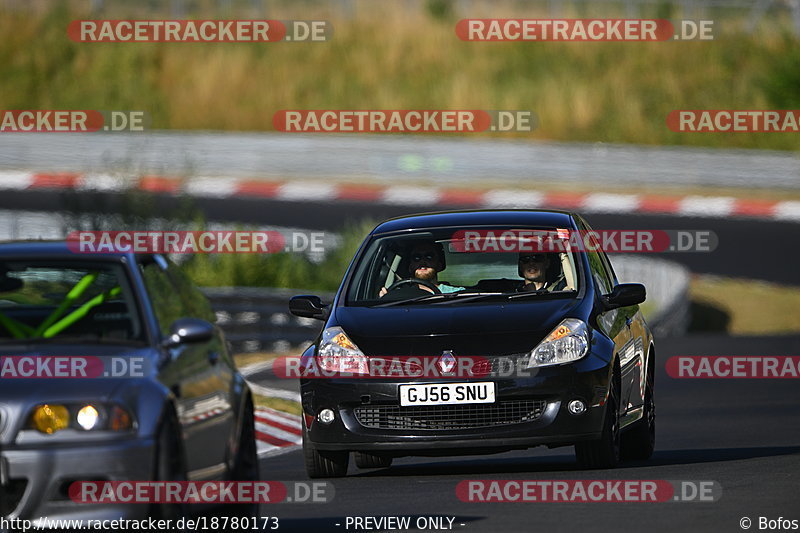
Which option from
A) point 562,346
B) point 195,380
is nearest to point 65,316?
point 195,380

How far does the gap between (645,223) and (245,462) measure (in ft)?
79.5

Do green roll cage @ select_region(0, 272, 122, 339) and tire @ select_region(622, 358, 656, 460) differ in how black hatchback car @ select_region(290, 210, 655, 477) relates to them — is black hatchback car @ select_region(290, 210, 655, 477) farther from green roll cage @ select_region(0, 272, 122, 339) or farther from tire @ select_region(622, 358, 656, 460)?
green roll cage @ select_region(0, 272, 122, 339)

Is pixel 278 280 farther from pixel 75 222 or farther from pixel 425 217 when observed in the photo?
pixel 425 217

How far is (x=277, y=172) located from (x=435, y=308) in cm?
2651

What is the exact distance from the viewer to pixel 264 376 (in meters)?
19.6

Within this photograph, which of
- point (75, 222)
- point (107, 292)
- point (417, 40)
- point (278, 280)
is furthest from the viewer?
point (417, 40)

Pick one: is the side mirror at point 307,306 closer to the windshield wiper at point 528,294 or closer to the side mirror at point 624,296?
the windshield wiper at point 528,294

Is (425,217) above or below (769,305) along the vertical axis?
above

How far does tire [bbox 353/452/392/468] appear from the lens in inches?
441

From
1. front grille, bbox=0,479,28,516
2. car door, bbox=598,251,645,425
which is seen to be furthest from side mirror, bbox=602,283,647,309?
front grille, bbox=0,479,28,516

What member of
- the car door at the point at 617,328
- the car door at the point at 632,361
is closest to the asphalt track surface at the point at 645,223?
the car door at the point at 632,361

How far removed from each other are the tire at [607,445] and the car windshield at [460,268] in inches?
33.0

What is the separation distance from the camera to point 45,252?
7.95 m

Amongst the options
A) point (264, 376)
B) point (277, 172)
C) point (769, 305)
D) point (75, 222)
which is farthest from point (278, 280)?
point (277, 172)
